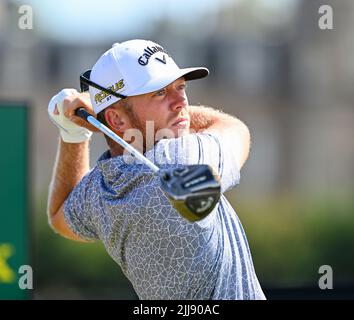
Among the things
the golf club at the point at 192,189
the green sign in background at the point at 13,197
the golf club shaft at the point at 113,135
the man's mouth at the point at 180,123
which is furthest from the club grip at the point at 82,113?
the green sign in background at the point at 13,197

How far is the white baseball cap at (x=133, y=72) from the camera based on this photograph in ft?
11.9

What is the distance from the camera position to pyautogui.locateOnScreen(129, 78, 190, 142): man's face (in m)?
3.62

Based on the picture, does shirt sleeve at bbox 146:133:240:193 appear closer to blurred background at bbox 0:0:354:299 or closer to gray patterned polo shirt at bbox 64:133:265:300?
gray patterned polo shirt at bbox 64:133:265:300

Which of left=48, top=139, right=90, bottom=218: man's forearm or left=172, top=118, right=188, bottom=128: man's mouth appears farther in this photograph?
left=48, top=139, right=90, bottom=218: man's forearm

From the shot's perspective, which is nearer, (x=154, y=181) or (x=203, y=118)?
(x=154, y=181)

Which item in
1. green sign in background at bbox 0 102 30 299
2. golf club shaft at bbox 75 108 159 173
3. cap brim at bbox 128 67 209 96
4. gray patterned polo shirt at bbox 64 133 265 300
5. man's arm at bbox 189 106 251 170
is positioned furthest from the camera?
green sign in background at bbox 0 102 30 299

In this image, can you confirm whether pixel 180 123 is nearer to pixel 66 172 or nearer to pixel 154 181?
pixel 154 181

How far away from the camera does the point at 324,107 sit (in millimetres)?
13312

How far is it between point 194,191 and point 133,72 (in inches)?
26.7

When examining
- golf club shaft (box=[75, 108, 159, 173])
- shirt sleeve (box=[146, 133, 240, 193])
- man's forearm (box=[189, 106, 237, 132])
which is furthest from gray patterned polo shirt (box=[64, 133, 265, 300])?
man's forearm (box=[189, 106, 237, 132])

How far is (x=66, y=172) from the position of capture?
398 cm

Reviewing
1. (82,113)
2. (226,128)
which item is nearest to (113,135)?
(82,113)

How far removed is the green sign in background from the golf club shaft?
1.76 m
